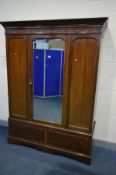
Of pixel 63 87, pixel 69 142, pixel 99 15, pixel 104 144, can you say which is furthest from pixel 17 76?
pixel 104 144

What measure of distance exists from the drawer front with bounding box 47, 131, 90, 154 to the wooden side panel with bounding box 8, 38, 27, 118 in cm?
51

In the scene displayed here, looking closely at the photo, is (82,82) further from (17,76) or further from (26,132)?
(26,132)

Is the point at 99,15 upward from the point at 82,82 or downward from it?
upward

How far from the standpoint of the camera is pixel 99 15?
211cm

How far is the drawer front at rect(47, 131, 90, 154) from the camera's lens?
2113 millimetres

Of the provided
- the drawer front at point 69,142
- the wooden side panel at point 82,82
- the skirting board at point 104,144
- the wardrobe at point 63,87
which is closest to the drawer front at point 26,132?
the wardrobe at point 63,87

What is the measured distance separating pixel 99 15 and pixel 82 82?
92 centimetres

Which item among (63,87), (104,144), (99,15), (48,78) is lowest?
(104,144)

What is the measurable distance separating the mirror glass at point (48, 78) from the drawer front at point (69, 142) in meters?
0.21

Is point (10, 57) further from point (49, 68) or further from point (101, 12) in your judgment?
point (101, 12)

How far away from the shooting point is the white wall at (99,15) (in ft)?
6.90

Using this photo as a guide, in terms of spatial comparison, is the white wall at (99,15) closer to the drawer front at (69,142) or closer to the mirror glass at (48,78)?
the drawer front at (69,142)

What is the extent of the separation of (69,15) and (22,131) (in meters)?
1.78

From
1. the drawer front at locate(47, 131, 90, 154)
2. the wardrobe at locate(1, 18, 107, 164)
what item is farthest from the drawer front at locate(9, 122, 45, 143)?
the drawer front at locate(47, 131, 90, 154)
